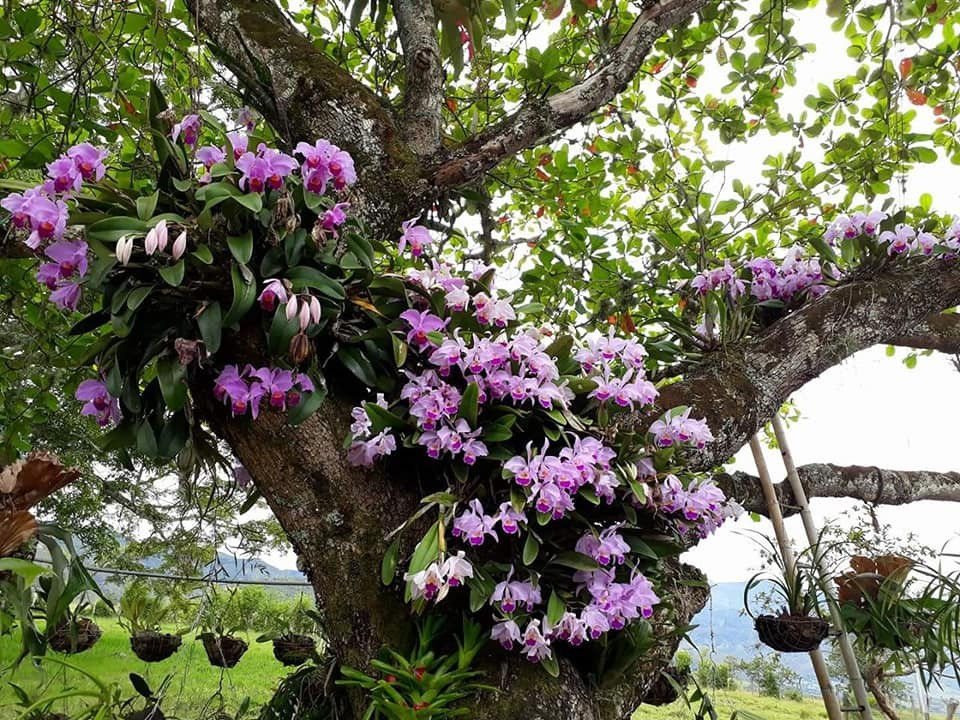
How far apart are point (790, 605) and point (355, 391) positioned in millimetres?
1315

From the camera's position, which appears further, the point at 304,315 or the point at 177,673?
the point at 177,673

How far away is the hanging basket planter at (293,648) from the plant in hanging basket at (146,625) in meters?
0.36

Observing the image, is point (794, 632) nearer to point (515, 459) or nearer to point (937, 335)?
point (515, 459)

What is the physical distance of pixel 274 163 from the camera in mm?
1148

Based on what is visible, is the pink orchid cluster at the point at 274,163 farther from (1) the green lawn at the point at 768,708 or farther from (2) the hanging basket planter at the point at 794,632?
(1) the green lawn at the point at 768,708

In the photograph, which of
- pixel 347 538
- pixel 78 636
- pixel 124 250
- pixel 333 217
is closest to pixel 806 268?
pixel 333 217

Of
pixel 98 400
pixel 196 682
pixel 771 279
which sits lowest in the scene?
pixel 196 682

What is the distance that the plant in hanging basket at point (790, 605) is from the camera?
1.68 meters

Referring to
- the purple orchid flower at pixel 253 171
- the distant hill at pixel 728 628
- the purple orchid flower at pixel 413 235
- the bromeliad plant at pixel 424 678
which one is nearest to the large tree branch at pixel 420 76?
the purple orchid flower at pixel 413 235

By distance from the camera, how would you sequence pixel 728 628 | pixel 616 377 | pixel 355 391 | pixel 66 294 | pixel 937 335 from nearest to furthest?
pixel 66 294
pixel 355 391
pixel 616 377
pixel 728 628
pixel 937 335

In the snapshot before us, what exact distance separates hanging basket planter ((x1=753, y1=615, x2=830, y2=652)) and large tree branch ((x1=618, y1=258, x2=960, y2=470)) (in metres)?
0.45

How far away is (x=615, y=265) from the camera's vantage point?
276 cm

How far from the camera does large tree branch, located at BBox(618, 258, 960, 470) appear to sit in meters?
1.65

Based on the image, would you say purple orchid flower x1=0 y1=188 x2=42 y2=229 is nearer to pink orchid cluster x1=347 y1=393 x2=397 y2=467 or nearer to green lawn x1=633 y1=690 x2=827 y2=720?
pink orchid cluster x1=347 y1=393 x2=397 y2=467
